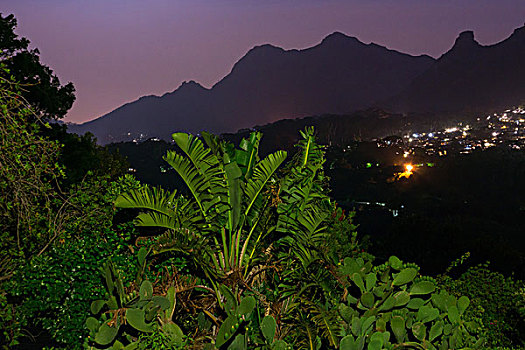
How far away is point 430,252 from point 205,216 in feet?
30.9

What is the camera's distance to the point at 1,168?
12.8 feet

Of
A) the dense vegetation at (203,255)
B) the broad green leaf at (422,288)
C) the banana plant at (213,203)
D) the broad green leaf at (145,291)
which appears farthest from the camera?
the banana plant at (213,203)

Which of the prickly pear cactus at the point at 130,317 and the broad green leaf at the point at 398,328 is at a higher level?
the prickly pear cactus at the point at 130,317

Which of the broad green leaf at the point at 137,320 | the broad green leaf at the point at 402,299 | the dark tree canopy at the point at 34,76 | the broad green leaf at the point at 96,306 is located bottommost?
the broad green leaf at the point at 402,299

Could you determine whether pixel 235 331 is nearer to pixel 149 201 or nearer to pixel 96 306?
pixel 96 306

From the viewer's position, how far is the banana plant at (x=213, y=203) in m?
4.08

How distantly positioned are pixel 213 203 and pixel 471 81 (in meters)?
168

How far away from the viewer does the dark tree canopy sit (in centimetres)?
1284

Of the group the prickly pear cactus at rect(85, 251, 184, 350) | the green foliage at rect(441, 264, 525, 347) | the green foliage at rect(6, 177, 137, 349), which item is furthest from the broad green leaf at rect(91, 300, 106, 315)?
the green foliage at rect(441, 264, 525, 347)

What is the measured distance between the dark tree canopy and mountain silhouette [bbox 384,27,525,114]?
133m

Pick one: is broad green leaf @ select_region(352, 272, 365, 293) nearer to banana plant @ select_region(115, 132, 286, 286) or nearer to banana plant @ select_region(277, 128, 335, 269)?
banana plant @ select_region(277, 128, 335, 269)

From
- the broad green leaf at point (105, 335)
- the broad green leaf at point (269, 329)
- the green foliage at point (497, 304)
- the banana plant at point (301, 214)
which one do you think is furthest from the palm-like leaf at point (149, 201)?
the green foliage at point (497, 304)

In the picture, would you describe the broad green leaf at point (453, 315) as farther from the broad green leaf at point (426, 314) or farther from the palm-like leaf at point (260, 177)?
the palm-like leaf at point (260, 177)

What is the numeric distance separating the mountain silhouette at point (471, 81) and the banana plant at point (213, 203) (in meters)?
139
